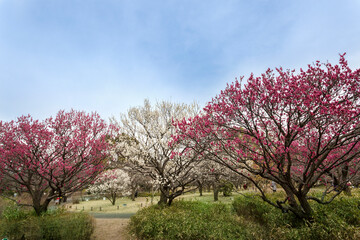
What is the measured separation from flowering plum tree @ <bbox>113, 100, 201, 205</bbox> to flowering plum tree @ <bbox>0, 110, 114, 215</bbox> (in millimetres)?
2228

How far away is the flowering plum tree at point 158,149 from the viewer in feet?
42.3

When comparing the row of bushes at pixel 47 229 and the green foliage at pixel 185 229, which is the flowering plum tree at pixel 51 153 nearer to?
the row of bushes at pixel 47 229

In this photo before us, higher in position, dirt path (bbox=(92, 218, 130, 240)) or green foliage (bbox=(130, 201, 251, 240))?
green foliage (bbox=(130, 201, 251, 240))

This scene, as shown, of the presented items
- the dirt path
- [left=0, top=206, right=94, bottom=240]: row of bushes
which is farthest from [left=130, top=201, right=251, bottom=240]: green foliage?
[left=0, top=206, right=94, bottom=240]: row of bushes

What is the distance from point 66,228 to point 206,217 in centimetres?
574

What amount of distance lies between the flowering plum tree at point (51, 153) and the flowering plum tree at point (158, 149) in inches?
87.7

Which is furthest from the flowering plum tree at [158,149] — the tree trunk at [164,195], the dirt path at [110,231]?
the dirt path at [110,231]

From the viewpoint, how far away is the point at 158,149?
1380cm

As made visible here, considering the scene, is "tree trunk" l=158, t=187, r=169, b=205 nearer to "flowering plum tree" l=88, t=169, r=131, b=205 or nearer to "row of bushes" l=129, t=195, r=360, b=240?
"row of bushes" l=129, t=195, r=360, b=240

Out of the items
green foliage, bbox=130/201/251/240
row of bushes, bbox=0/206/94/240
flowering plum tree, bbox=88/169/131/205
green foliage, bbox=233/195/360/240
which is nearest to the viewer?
green foliage, bbox=233/195/360/240

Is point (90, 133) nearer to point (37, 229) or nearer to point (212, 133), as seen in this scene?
point (37, 229)

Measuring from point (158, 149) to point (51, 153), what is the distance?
249 inches

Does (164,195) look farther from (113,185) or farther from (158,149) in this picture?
(113,185)

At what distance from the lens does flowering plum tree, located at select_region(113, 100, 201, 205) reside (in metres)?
12.9
